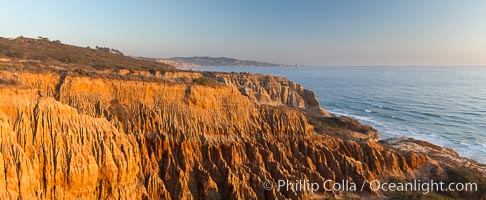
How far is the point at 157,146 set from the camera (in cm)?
2556

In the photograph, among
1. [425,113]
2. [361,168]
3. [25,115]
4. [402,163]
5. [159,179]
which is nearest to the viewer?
[25,115]

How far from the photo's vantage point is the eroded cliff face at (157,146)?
19219 millimetres

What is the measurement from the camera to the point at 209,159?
2667cm

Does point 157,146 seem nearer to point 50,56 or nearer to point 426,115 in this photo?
point 50,56

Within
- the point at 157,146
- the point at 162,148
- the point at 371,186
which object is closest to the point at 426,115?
the point at 371,186

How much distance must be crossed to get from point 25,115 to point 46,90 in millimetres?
6135

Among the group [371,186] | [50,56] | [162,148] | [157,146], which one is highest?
[50,56]

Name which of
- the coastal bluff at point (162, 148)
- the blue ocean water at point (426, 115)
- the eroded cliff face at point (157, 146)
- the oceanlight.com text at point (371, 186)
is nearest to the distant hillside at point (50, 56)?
the coastal bluff at point (162, 148)

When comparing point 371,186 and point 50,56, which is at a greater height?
point 50,56

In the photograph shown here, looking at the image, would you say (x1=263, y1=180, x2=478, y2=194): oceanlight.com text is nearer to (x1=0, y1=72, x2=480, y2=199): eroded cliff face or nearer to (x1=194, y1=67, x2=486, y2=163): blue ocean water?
(x1=0, y1=72, x2=480, y2=199): eroded cliff face

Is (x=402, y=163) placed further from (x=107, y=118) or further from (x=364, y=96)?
(x=364, y=96)

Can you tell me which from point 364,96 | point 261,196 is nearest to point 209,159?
point 261,196

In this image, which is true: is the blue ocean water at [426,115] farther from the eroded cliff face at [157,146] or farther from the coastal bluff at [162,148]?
the eroded cliff face at [157,146]

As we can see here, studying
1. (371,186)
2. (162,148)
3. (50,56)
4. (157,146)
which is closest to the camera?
(157,146)
